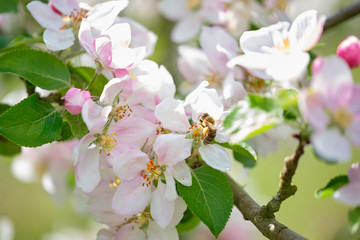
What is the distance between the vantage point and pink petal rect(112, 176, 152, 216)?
3.36 ft

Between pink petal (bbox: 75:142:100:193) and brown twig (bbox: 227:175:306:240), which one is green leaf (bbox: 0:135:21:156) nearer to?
pink petal (bbox: 75:142:100:193)

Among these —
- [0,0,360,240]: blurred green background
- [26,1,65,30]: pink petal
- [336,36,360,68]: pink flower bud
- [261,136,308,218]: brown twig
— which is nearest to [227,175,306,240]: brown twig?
[261,136,308,218]: brown twig

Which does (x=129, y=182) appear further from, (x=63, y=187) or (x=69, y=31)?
(x=63, y=187)

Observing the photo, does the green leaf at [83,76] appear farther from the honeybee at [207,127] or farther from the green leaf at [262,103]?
the green leaf at [262,103]

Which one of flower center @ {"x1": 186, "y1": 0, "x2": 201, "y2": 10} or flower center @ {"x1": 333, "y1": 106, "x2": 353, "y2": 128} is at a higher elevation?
flower center @ {"x1": 333, "y1": 106, "x2": 353, "y2": 128}

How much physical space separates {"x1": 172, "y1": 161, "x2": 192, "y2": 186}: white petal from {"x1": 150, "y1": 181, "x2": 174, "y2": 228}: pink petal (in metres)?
0.05

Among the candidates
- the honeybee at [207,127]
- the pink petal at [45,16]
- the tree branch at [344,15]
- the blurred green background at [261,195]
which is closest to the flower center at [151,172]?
the honeybee at [207,127]

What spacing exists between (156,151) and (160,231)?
0.23 m

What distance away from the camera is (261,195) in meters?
2.90

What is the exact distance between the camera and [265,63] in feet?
3.03

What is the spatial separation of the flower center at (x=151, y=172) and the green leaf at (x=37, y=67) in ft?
0.95

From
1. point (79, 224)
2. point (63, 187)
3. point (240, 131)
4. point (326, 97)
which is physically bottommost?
point (79, 224)

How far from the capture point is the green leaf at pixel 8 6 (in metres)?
1.60

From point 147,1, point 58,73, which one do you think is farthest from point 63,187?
point 147,1
